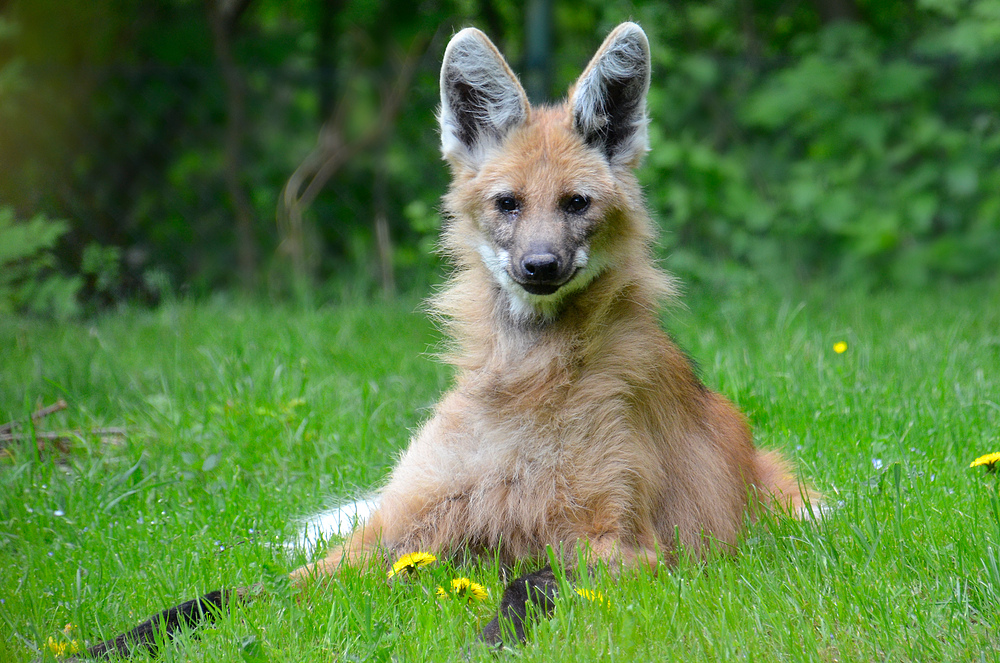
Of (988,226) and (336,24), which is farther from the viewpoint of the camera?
(336,24)

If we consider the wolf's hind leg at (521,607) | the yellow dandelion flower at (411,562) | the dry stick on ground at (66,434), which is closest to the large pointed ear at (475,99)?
the yellow dandelion flower at (411,562)

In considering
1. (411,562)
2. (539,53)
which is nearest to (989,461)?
(411,562)

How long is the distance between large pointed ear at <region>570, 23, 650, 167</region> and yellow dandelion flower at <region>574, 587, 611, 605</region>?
4.42ft

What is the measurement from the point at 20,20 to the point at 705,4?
5.47 metres

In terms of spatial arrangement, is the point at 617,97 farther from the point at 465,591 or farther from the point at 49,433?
the point at 49,433

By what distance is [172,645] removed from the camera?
7.00ft

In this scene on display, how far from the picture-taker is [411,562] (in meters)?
2.44

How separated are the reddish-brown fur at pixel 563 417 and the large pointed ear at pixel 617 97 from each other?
0.03 metres

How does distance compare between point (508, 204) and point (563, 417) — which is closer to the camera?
point (563, 417)

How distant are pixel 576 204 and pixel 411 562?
1112 millimetres

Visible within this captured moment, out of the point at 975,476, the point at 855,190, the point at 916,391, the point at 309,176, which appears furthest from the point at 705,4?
the point at 975,476

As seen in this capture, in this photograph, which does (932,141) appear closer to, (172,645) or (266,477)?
(266,477)

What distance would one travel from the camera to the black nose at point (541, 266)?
247 cm

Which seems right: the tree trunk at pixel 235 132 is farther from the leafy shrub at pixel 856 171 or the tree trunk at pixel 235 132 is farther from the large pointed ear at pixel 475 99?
the large pointed ear at pixel 475 99
